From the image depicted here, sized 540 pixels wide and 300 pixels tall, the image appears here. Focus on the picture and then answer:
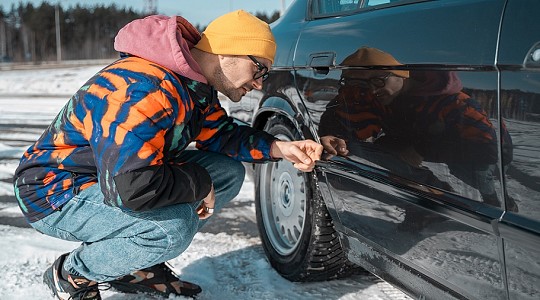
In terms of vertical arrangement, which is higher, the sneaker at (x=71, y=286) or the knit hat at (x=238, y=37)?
the knit hat at (x=238, y=37)

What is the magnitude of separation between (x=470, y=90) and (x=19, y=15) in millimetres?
77487

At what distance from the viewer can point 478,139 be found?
1.42 meters

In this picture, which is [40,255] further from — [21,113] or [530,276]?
[21,113]

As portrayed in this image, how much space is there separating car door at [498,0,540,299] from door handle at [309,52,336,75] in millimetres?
856

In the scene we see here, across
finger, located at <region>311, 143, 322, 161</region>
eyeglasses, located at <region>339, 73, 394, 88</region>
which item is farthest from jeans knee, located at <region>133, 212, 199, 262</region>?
eyeglasses, located at <region>339, 73, 394, 88</region>

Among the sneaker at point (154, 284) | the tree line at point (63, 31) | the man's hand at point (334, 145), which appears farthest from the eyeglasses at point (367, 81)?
the tree line at point (63, 31)

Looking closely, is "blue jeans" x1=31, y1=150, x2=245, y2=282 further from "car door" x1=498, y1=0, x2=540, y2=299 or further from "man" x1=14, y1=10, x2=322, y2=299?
"car door" x1=498, y1=0, x2=540, y2=299

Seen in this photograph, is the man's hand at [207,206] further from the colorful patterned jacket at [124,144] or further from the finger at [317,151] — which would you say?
the finger at [317,151]

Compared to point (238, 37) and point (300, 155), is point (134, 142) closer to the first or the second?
point (238, 37)

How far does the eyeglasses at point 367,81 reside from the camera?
180 cm

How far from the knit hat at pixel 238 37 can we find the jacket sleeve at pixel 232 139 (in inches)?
20.5

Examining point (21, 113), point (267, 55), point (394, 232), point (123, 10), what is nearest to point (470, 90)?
point (394, 232)

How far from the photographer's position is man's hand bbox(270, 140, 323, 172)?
7.23ft

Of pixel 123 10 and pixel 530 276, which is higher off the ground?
pixel 530 276
